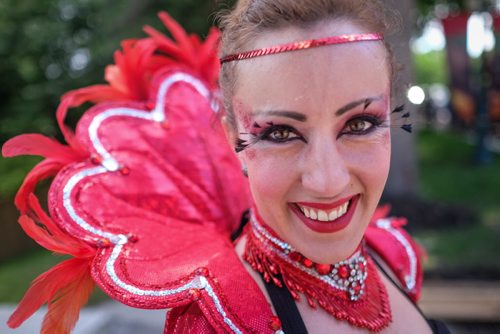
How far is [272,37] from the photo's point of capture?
99 centimetres

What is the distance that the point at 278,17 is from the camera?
989mm

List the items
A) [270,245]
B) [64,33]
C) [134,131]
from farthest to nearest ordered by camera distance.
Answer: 1. [64,33]
2. [134,131]
3. [270,245]

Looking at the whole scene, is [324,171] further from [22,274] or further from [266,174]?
[22,274]

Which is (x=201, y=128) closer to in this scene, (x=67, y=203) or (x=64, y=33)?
(x=67, y=203)

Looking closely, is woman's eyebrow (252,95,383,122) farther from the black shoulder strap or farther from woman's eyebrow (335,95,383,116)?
the black shoulder strap

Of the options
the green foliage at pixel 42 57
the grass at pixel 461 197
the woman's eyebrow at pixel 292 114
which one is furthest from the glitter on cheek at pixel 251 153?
the green foliage at pixel 42 57

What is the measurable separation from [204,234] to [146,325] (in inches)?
76.3

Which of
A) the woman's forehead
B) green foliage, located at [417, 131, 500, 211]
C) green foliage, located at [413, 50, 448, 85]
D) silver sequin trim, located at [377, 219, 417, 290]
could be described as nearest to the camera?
the woman's forehead

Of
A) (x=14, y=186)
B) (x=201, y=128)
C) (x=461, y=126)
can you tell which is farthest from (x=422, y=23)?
(x=201, y=128)

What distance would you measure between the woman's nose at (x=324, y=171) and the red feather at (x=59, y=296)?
1.70 ft

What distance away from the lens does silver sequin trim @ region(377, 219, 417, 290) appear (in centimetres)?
141

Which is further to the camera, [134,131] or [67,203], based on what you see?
[134,131]

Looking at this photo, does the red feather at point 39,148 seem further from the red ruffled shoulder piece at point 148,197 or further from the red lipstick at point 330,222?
the red lipstick at point 330,222

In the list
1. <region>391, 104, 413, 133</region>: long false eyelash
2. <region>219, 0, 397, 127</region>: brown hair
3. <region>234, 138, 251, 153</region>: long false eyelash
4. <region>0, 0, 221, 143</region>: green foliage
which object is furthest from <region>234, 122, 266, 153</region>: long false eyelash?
<region>0, 0, 221, 143</region>: green foliage
